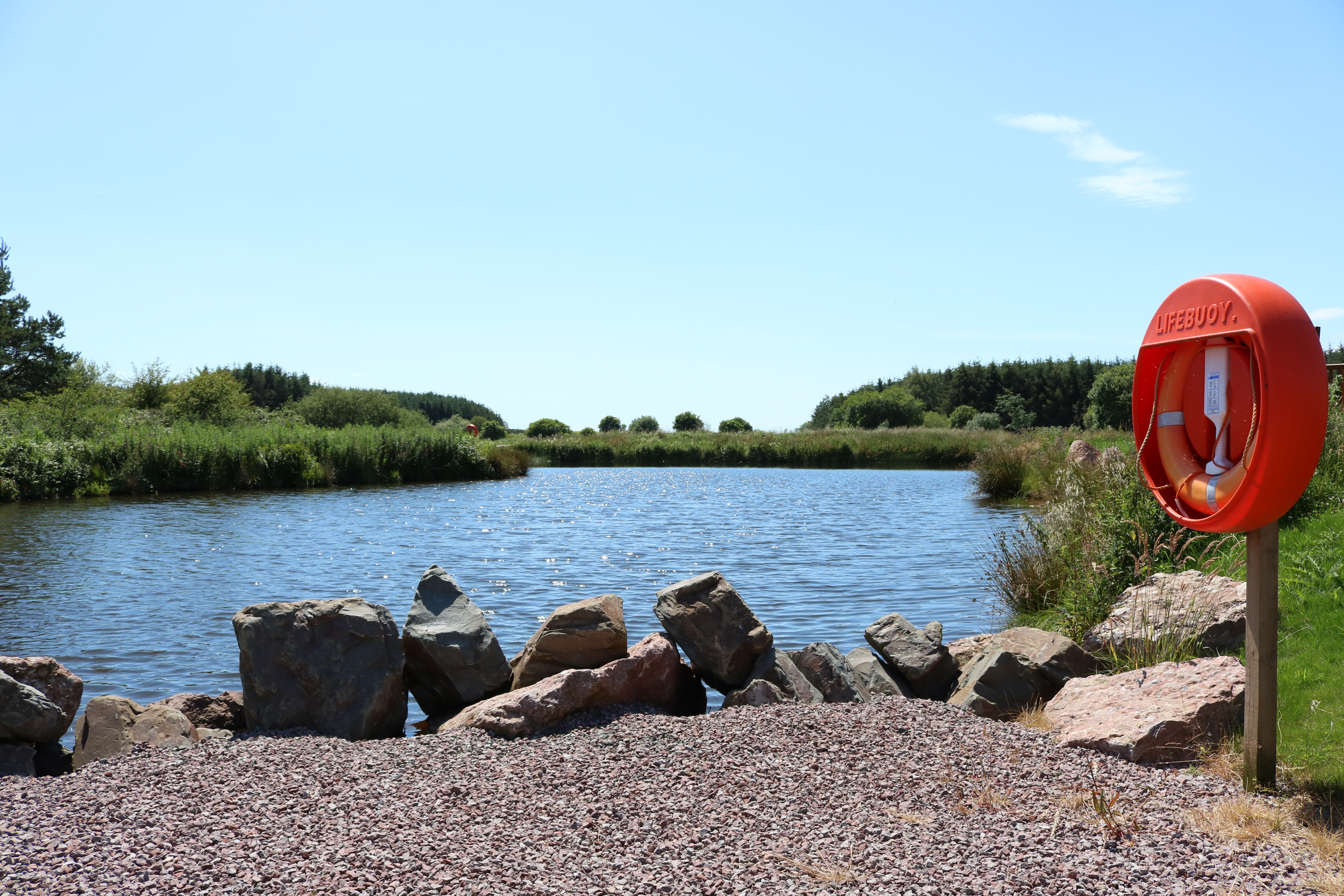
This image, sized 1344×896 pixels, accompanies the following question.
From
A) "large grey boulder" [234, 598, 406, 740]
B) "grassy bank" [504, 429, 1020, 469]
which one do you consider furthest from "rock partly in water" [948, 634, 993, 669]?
"grassy bank" [504, 429, 1020, 469]

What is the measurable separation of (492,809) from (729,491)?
2096cm

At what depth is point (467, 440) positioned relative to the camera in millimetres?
32188

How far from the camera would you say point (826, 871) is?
3.02m

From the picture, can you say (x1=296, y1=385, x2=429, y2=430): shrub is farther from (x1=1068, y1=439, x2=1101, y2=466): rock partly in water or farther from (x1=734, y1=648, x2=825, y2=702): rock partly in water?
(x1=734, y1=648, x2=825, y2=702): rock partly in water

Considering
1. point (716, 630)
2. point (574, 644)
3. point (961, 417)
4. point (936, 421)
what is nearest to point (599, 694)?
point (574, 644)

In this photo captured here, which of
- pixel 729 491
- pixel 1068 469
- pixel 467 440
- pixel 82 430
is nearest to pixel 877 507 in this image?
pixel 729 491

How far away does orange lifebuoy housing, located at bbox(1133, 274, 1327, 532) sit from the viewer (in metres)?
3.53

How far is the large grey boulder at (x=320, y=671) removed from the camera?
5059 millimetres

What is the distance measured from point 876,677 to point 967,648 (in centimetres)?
127

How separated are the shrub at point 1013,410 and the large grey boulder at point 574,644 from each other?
50798 millimetres

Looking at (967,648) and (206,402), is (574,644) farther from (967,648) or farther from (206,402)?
(206,402)

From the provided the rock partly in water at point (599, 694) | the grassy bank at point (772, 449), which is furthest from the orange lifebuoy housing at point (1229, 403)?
the grassy bank at point (772, 449)

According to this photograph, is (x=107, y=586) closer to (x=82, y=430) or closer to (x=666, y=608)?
(x=666, y=608)

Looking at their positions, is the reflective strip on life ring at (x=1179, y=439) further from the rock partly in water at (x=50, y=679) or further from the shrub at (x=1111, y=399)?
the shrub at (x=1111, y=399)
